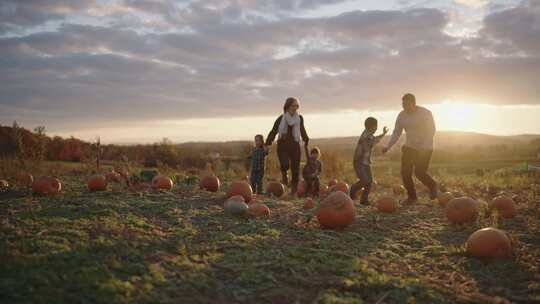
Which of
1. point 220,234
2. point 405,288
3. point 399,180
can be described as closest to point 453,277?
point 405,288

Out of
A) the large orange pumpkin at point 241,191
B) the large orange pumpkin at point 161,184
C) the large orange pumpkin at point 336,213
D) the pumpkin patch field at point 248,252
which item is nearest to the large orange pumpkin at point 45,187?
the pumpkin patch field at point 248,252

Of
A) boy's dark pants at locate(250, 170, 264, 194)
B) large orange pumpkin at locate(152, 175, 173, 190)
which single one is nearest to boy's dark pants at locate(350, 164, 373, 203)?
boy's dark pants at locate(250, 170, 264, 194)

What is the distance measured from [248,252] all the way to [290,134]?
585 centimetres

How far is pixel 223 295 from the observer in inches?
167

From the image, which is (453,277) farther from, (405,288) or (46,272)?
(46,272)

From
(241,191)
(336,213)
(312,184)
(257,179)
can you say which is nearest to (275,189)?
(257,179)

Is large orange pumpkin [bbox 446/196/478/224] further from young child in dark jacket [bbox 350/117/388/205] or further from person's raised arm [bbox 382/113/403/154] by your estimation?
person's raised arm [bbox 382/113/403/154]

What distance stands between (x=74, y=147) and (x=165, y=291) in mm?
19093

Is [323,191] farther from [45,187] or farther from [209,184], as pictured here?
[45,187]

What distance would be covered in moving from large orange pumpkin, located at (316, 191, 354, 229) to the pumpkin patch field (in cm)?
2

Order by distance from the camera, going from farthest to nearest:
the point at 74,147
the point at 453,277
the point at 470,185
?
the point at 74,147, the point at 470,185, the point at 453,277

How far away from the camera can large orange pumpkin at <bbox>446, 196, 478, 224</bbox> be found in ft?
26.6

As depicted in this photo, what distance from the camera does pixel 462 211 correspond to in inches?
320

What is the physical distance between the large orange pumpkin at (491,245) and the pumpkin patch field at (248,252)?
14mm
